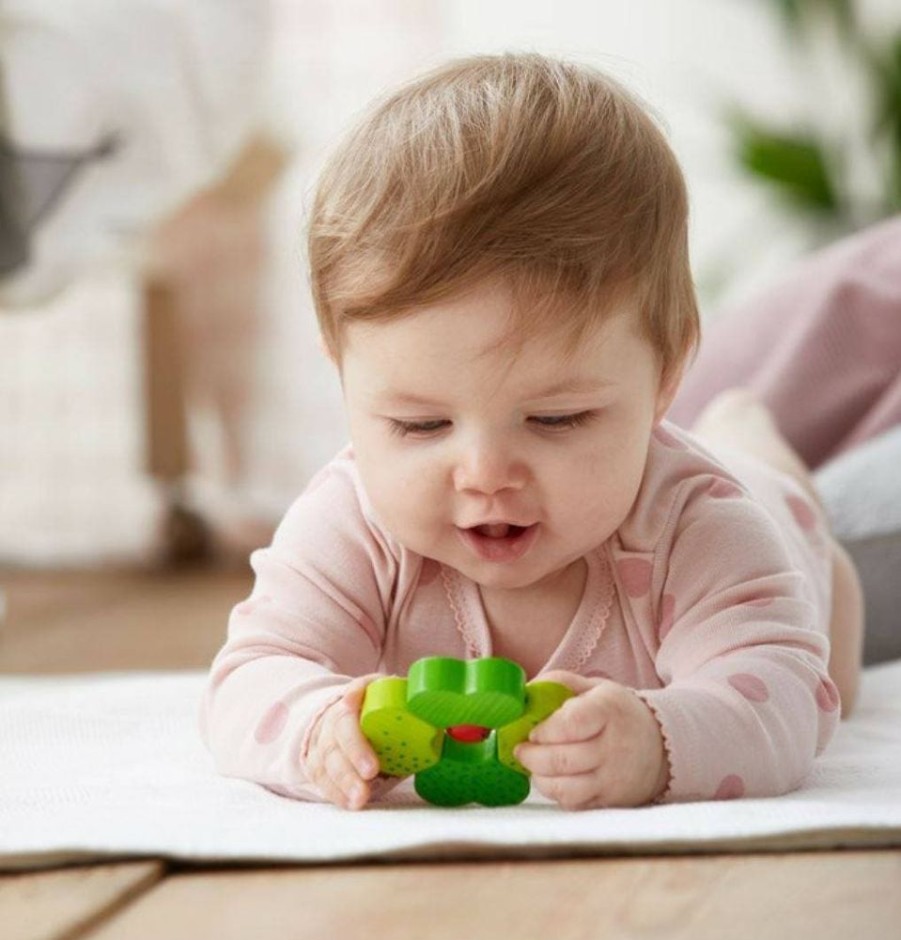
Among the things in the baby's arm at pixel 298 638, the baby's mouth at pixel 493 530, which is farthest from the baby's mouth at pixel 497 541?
the baby's arm at pixel 298 638

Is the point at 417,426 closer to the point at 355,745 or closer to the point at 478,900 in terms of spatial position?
the point at 355,745

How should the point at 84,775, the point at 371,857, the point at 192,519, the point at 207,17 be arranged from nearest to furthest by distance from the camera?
the point at 371,857, the point at 84,775, the point at 207,17, the point at 192,519

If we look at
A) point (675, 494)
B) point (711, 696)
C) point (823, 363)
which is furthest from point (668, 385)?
point (823, 363)

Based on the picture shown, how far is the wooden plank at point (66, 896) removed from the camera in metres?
0.79

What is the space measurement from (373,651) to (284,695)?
0.11 metres

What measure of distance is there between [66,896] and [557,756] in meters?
0.26

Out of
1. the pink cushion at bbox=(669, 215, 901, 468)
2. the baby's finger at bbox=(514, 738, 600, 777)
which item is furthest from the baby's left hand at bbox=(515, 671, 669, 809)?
the pink cushion at bbox=(669, 215, 901, 468)

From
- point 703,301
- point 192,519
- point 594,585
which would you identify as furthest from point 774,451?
point 703,301

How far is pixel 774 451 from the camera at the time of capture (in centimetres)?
148

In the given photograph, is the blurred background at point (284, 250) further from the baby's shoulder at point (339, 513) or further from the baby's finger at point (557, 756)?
the baby's finger at point (557, 756)

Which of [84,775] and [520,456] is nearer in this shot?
[520,456]

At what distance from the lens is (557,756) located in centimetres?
94

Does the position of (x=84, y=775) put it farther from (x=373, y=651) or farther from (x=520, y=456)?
(x=520, y=456)

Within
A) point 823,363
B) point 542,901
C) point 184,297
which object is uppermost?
point 184,297
